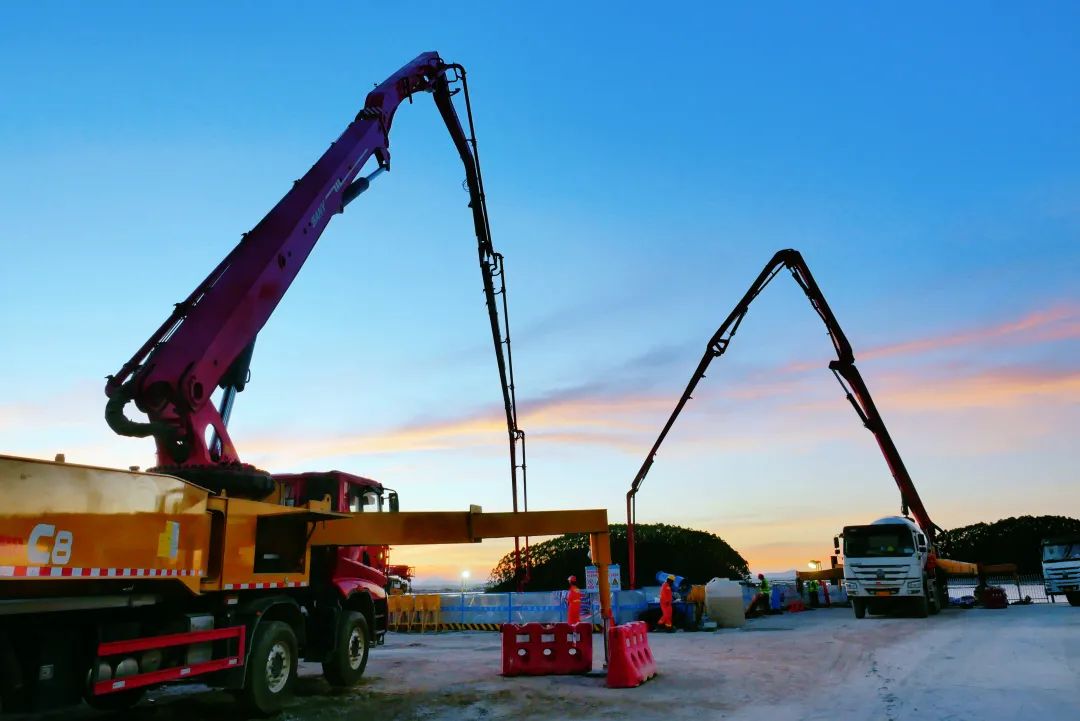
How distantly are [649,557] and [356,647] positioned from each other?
2161 inches

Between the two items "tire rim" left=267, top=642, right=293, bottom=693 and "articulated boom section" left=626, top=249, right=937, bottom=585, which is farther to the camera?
"articulated boom section" left=626, top=249, right=937, bottom=585

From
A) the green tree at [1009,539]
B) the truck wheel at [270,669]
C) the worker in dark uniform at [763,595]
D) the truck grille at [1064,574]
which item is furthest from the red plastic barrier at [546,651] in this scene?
the green tree at [1009,539]

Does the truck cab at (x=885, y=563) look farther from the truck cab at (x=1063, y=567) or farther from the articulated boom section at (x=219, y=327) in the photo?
the articulated boom section at (x=219, y=327)

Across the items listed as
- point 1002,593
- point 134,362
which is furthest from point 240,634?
point 1002,593

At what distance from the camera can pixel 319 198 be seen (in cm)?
1350

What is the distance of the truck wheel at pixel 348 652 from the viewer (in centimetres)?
1237

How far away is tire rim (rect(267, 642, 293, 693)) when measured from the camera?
1060 centimetres

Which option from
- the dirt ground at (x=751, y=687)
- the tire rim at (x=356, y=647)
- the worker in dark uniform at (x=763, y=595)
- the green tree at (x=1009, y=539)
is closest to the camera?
the dirt ground at (x=751, y=687)

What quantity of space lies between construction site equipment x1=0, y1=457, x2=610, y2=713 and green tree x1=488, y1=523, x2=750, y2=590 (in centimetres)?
4702

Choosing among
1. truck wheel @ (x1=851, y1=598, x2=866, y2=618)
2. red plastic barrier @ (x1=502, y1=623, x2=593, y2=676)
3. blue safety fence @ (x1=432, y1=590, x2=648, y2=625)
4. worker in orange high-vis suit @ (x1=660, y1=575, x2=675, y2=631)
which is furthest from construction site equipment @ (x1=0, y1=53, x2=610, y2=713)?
truck wheel @ (x1=851, y1=598, x2=866, y2=618)

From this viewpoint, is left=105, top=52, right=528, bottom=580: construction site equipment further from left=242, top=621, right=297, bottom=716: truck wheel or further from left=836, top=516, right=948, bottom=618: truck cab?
left=836, top=516, right=948, bottom=618: truck cab

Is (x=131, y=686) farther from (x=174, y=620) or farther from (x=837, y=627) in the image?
(x=837, y=627)

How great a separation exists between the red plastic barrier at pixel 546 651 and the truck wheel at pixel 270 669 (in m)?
4.15

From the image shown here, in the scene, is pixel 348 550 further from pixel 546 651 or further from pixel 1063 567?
pixel 1063 567
